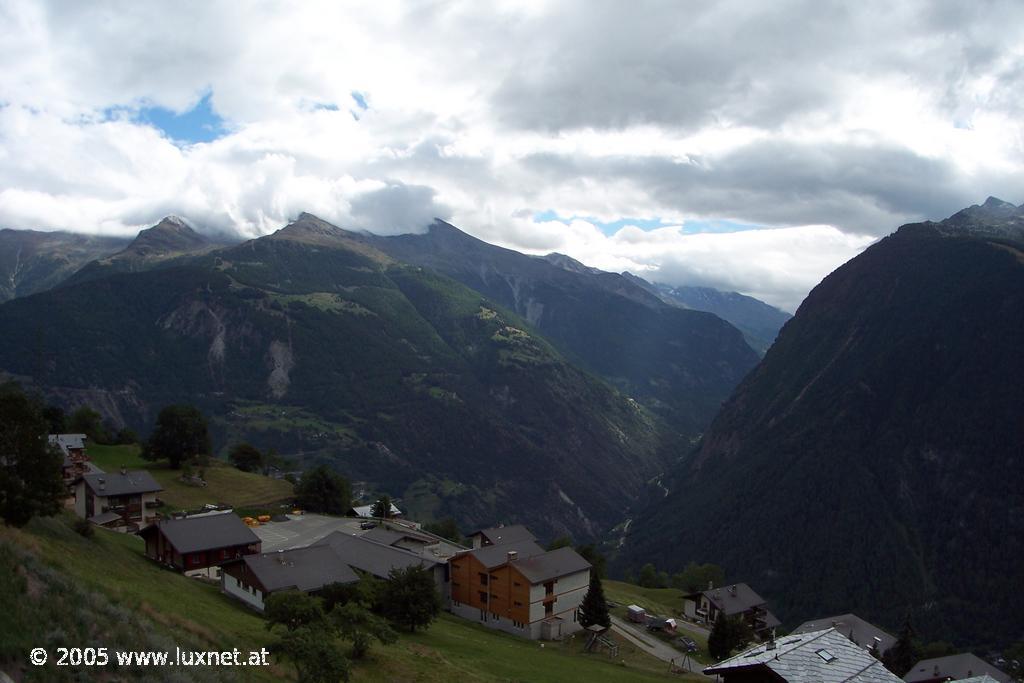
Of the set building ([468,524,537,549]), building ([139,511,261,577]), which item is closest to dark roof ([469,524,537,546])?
building ([468,524,537,549])

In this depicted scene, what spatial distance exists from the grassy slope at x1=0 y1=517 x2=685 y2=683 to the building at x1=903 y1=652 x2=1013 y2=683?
1523 inches

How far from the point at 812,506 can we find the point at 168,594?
18392 cm

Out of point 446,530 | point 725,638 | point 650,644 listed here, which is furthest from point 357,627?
point 446,530

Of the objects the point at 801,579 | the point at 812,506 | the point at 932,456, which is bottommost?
the point at 801,579

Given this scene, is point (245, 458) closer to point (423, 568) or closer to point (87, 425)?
point (87, 425)

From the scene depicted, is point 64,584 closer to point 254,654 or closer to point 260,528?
point 254,654

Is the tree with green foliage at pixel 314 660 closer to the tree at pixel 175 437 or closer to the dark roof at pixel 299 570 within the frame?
the dark roof at pixel 299 570

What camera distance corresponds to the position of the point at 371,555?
6981 centimetres

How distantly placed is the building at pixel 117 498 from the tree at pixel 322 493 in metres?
25.4

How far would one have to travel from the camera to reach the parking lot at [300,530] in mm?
78875

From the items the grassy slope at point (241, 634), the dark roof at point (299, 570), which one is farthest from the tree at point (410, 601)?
the dark roof at point (299, 570)

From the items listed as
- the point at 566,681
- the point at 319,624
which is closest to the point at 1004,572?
the point at 566,681

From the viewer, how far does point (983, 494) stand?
171 m

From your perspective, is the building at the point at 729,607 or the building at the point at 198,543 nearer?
the building at the point at 198,543
